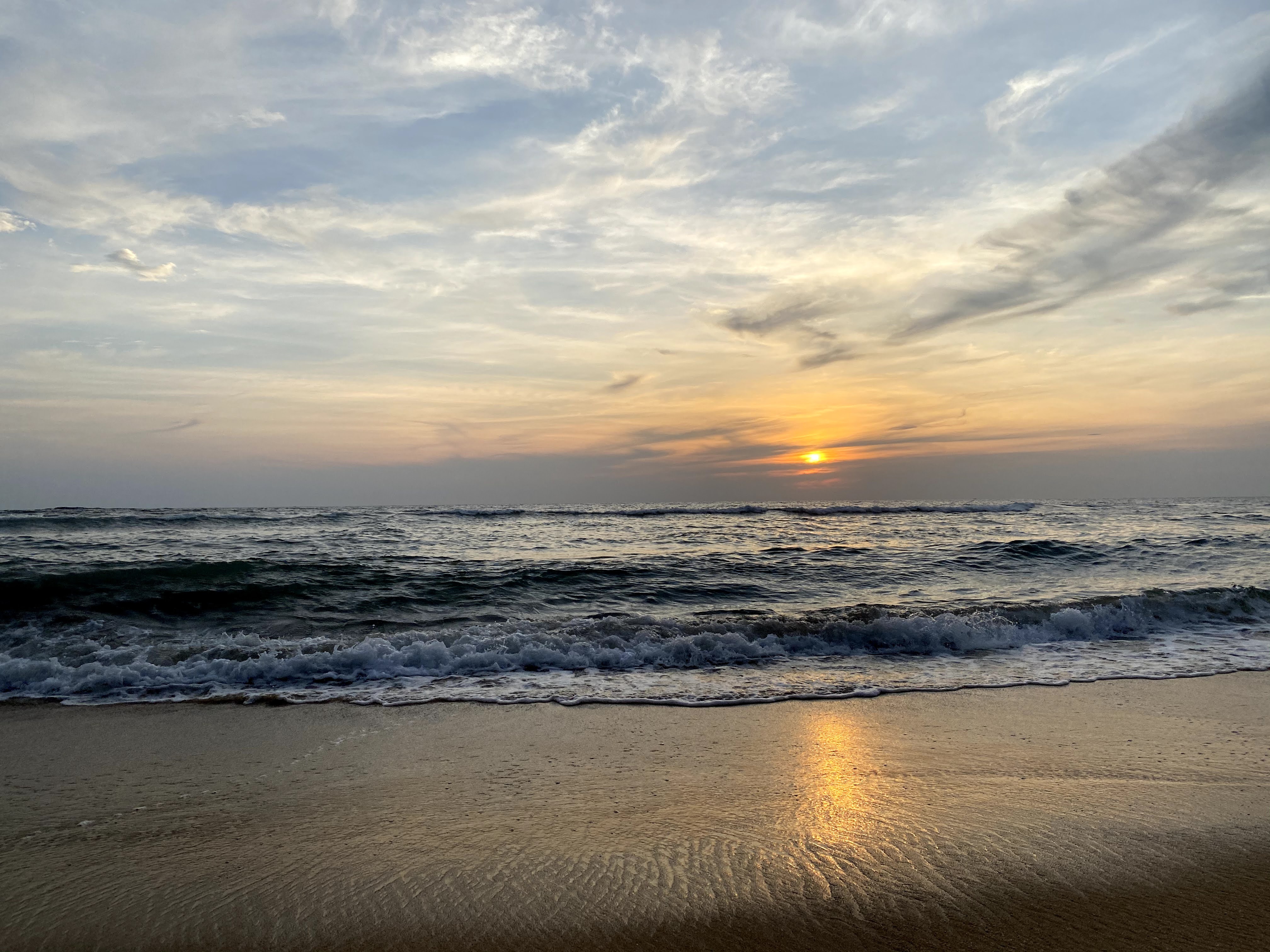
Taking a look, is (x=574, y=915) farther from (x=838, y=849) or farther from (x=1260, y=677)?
(x=1260, y=677)

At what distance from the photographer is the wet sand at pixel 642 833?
9.11 feet

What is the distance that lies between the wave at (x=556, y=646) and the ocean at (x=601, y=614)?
0.03 metres

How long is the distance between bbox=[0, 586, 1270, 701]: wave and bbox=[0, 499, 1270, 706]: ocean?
3 centimetres

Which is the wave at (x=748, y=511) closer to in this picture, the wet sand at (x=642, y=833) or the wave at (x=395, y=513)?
the wave at (x=395, y=513)

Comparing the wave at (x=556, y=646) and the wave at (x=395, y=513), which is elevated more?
the wave at (x=395, y=513)

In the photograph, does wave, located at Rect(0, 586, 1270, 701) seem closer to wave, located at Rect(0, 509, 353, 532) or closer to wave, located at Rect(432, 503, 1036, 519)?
wave, located at Rect(0, 509, 353, 532)

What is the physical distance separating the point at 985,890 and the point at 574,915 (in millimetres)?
1706

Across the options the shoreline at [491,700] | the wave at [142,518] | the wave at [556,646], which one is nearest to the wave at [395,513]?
the wave at [142,518]

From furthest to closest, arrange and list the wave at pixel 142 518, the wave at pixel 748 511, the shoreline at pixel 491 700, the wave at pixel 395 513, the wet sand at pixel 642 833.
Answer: the wave at pixel 748 511 < the wave at pixel 395 513 < the wave at pixel 142 518 < the shoreline at pixel 491 700 < the wet sand at pixel 642 833

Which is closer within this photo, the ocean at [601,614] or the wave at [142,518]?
the ocean at [601,614]

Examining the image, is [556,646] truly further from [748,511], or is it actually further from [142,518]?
[748,511]

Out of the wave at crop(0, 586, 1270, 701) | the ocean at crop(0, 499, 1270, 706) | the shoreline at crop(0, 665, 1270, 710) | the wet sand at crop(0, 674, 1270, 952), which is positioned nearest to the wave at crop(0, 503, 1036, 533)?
the ocean at crop(0, 499, 1270, 706)

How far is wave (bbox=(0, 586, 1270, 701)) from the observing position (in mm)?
6848

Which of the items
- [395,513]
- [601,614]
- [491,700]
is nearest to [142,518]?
[395,513]
